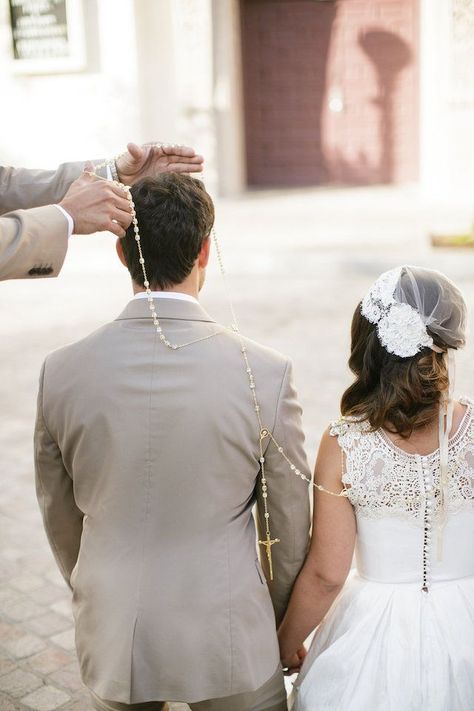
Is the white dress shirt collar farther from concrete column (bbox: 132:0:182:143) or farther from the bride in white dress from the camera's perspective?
concrete column (bbox: 132:0:182:143)

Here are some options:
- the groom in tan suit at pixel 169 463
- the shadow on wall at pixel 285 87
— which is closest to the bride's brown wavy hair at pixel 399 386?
the groom in tan suit at pixel 169 463

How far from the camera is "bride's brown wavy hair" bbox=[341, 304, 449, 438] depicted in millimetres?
2098

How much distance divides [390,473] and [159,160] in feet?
3.32

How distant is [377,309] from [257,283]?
721cm

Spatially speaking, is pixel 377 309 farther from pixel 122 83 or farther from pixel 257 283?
pixel 122 83

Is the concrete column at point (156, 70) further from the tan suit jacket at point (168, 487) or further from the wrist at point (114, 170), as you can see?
the tan suit jacket at point (168, 487)

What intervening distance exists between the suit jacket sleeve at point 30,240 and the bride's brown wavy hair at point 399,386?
0.78 meters

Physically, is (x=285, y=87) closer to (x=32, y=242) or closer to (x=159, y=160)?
(x=159, y=160)

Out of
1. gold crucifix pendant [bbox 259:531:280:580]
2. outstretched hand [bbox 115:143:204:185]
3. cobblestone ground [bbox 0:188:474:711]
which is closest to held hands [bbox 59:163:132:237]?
outstretched hand [bbox 115:143:204:185]

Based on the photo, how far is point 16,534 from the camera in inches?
163

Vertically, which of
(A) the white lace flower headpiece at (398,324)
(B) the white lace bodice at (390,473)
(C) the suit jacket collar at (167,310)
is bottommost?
(B) the white lace bodice at (390,473)

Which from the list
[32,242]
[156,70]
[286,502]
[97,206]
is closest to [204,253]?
[97,206]

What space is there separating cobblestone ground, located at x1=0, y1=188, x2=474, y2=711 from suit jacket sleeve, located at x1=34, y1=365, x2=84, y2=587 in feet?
2.85

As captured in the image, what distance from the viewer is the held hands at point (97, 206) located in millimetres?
1894
